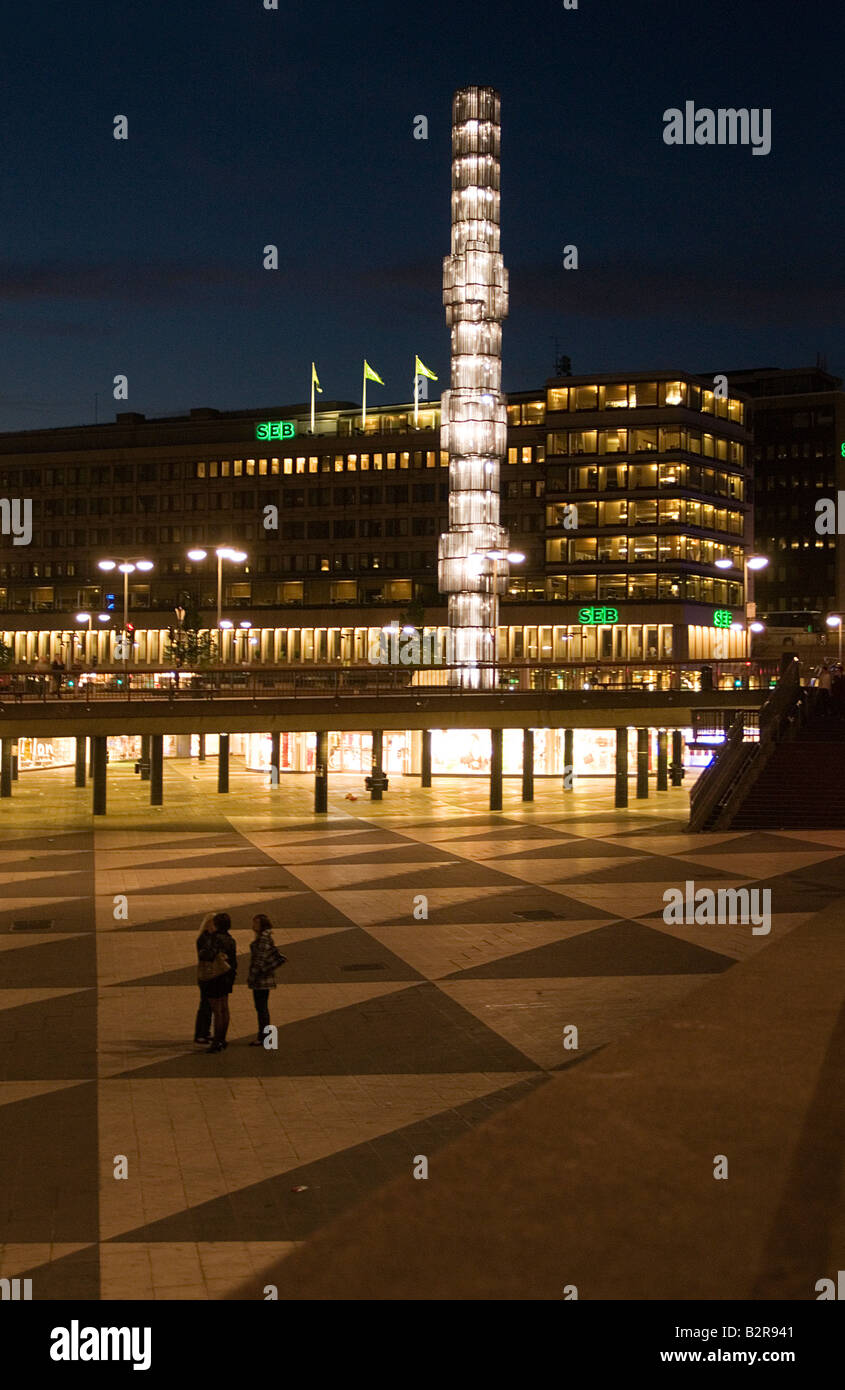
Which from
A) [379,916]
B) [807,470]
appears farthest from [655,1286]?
[807,470]

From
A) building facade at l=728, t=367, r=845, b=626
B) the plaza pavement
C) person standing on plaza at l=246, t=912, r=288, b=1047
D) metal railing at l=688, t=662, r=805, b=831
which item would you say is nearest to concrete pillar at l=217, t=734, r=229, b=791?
the plaza pavement

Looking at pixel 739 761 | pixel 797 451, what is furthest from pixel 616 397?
pixel 739 761

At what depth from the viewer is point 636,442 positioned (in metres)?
101

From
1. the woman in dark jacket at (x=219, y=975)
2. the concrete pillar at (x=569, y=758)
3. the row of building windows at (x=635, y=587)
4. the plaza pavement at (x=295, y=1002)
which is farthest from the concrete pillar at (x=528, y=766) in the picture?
the row of building windows at (x=635, y=587)

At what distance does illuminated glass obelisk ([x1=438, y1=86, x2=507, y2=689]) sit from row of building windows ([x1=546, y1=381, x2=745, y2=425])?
26.8 meters

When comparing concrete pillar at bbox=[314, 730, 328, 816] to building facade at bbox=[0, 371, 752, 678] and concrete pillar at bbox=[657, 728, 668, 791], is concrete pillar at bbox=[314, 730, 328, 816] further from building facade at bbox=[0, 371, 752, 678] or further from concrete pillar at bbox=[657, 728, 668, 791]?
building facade at bbox=[0, 371, 752, 678]

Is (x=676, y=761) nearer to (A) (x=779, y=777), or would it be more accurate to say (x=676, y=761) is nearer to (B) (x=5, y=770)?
(A) (x=779, y=777)

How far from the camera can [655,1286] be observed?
17.1ft

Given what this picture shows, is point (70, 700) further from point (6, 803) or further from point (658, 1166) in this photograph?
point (658, 1166)

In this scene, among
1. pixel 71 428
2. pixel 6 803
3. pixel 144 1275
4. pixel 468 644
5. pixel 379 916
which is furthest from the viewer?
pixel 71 428

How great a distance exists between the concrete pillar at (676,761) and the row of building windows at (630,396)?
39.4 metres

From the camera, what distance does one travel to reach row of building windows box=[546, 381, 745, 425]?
101 meters

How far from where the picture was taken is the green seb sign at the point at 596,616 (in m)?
101

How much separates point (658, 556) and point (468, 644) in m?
30.8
